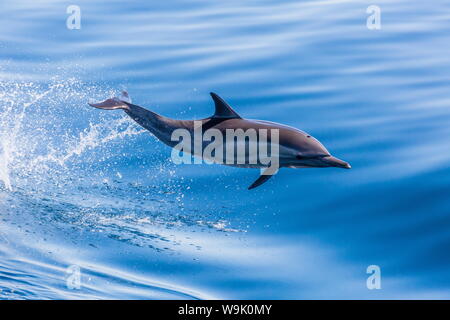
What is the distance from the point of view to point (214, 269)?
28.8ft

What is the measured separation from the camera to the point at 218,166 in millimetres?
11109

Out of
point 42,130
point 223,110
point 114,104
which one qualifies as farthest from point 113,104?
point 42,130

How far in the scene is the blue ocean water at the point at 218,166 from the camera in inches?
343

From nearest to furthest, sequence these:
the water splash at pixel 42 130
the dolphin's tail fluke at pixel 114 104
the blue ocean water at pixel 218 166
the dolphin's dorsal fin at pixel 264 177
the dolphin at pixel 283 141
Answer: the blue ocean water at pixel 218 166, the dolphin at pixel 283 141, the dolphin's dorsal fin at pixel 264 177, the dolphin's tail fluke at pixel 114 104, the water splash at pixel 42 130

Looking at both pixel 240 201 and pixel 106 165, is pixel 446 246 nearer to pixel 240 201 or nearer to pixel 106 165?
pixel 240 201

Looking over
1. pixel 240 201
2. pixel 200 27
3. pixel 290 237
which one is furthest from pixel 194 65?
pixel 290 237

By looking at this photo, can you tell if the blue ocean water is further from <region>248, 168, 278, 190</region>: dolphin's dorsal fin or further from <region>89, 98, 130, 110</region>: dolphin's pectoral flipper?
<region>89, 98, 130, 110</region>: dolphin's pectoral flipper

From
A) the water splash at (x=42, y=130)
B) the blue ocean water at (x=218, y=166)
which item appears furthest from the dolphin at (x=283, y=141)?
the water splash at (x=42, y=130)

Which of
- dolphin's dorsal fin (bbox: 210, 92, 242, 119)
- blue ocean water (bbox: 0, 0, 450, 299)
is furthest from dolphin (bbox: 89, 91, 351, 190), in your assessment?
blue ocean water (bbox: 0, 0, 450, 299)

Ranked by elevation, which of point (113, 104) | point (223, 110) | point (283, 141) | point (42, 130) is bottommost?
point (283, 141)

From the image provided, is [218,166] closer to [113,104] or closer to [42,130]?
[113,104]

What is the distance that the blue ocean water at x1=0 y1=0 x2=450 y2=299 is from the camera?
8.71 meters

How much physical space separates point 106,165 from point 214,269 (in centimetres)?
311

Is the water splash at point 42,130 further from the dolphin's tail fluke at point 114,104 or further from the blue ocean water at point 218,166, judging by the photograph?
the dolphin's tail fluke at point 114,104
